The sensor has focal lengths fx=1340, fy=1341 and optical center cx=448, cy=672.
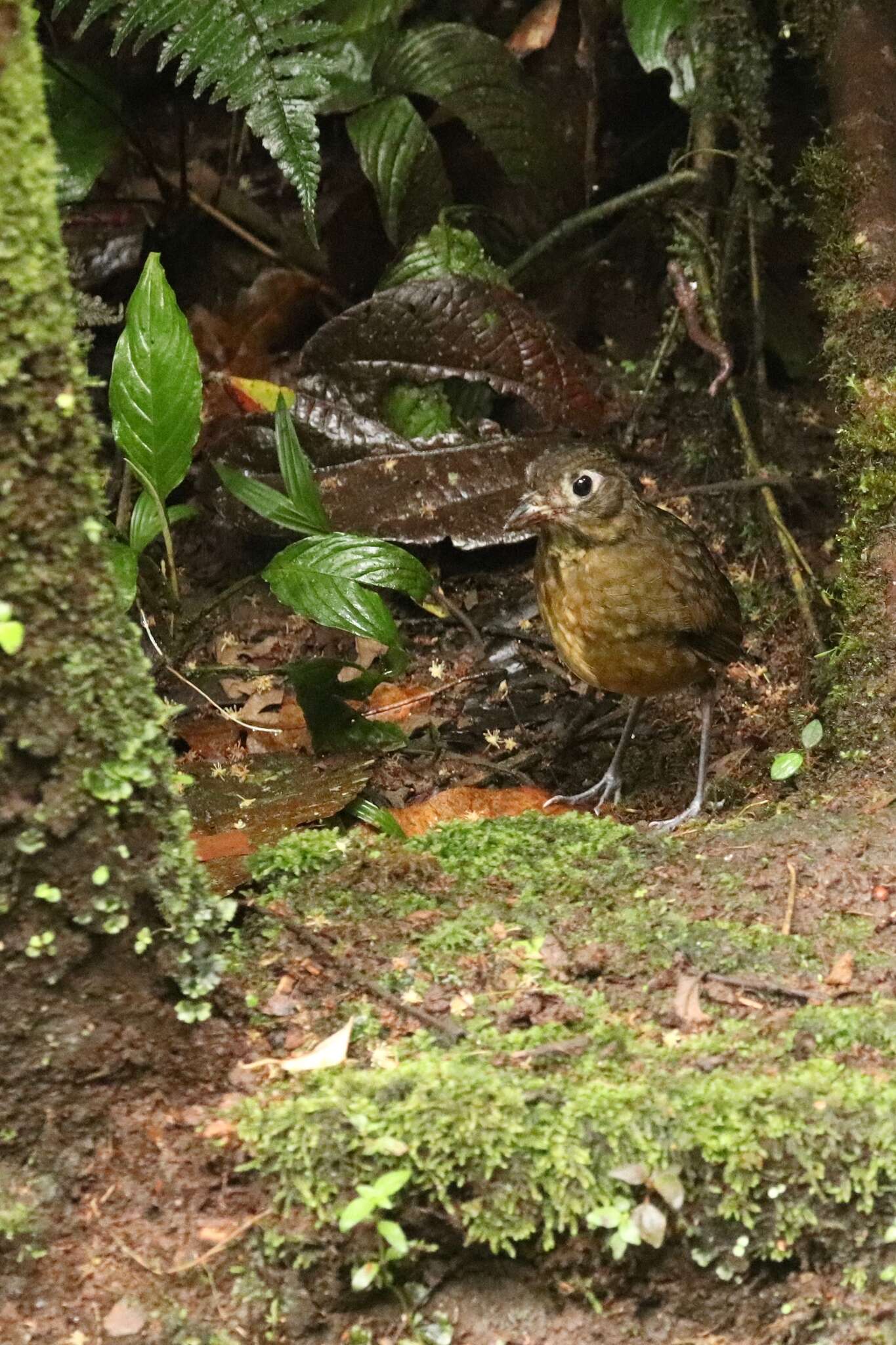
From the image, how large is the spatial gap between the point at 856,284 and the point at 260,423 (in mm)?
1886

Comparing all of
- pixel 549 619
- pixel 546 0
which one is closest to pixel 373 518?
pixel 549 619

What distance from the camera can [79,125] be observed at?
4.55 metres

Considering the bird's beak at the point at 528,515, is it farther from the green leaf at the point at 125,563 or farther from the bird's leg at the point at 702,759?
the green leaf at the point at 125,563

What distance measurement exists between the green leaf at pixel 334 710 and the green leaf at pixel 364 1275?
185 cm

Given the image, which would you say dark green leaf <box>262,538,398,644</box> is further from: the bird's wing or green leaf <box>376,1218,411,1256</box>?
green leaf <box>376,1218,411,1256</box>

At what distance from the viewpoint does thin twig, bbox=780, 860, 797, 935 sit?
2363 mm

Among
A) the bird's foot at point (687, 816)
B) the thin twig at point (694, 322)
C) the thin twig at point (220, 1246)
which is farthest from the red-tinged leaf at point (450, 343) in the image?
the thin twig at point (220, 1246)

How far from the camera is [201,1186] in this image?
1942 mm

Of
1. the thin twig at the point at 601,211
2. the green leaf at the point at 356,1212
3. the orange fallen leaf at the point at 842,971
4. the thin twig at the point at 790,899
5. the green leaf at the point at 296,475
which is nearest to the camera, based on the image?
the green leaf at the point at 356,1212

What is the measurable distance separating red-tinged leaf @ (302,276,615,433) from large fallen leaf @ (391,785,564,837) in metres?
1.50

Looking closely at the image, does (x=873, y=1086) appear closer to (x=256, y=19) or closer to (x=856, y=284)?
(x=856, y=284)

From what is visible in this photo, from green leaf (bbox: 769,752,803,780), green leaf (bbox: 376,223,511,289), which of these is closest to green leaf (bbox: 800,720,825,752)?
green leaf (bbox: 769,752,803,780)

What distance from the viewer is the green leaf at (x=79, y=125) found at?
4.41 metres

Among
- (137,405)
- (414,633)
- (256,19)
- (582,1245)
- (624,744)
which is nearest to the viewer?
(582,1245)
